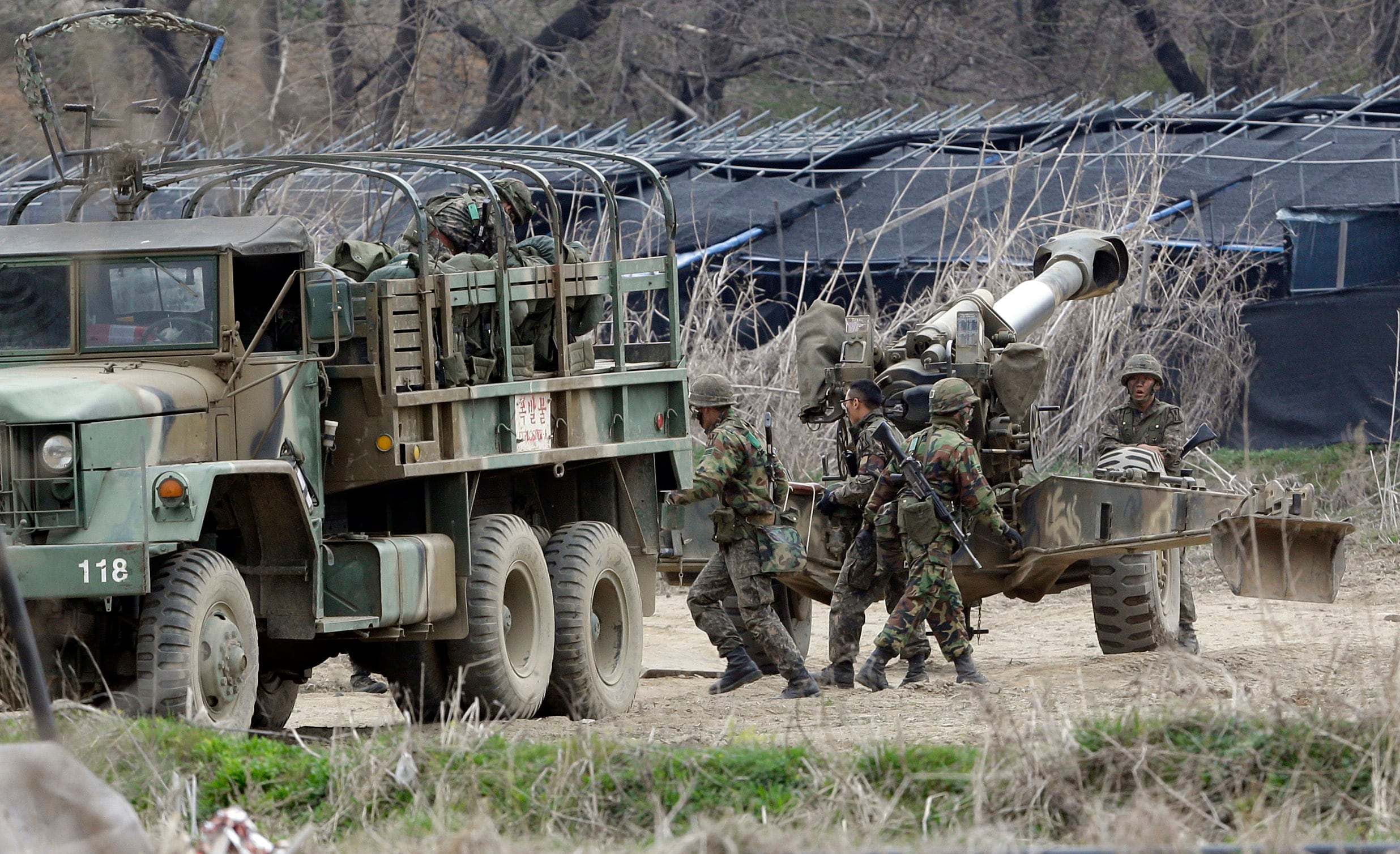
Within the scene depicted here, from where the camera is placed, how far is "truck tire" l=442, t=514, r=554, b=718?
8.98 metres

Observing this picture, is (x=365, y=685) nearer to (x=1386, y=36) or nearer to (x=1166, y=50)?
(x=1166, y=50)

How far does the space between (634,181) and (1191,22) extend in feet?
40.5

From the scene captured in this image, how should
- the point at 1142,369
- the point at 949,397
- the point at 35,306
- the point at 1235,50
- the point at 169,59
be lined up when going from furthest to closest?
1. the point at 1235,50
2. the point at 169,59
3. the point at 1142,369
4. the point at 949,397
5. the point at 35,306

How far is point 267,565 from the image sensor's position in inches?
317

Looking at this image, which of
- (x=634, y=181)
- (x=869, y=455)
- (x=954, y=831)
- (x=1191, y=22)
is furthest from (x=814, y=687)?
(x=1191, y=22)

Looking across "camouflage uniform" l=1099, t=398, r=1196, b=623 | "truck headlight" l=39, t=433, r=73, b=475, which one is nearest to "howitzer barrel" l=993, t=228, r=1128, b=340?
"camouflage uniform" l=1099, t=398, r=1196, b=623

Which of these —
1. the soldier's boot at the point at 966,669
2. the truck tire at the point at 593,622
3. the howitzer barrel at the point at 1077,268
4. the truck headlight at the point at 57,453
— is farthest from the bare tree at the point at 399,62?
the truck headlight at the point at 57,453

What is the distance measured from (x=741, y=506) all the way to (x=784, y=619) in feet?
6.22

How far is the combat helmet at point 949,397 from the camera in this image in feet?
34.0

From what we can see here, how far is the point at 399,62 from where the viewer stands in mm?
24188

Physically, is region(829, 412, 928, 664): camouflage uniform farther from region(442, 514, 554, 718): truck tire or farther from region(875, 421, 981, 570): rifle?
region(442, 514, 554, 718): truck tire

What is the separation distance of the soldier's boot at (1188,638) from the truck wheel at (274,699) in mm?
5020

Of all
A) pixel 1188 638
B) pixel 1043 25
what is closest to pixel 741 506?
→ pixel 1188 638

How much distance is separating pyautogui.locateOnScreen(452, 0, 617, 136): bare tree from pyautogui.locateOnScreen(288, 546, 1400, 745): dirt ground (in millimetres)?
13284
